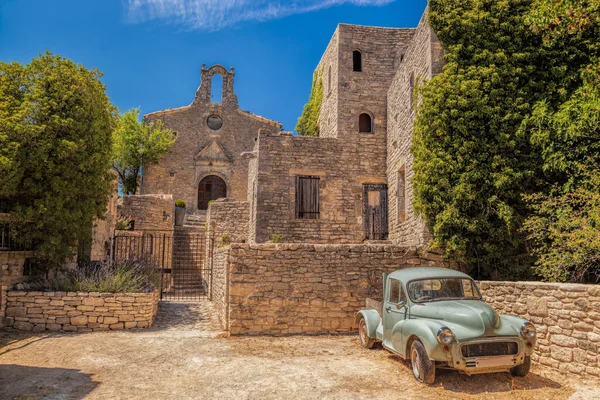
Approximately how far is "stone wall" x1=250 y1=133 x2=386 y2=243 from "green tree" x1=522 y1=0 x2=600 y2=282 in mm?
5914

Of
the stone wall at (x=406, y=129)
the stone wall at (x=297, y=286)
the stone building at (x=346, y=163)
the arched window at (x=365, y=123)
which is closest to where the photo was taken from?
the stone wall at (x=297, y=286)

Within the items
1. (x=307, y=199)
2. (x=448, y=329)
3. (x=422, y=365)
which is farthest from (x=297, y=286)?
(x=307, y=199)

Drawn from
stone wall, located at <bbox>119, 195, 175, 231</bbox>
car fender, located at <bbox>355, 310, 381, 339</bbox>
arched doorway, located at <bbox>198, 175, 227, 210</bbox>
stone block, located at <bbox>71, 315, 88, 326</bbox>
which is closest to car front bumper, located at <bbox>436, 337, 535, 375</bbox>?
car fender, located at <bbox>355, 310, 381, 339</bbox>

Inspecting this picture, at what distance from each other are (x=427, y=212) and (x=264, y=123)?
19.6 meters

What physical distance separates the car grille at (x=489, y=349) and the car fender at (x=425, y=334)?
12.3 inches

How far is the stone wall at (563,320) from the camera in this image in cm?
556

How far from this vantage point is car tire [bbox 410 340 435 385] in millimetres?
5402

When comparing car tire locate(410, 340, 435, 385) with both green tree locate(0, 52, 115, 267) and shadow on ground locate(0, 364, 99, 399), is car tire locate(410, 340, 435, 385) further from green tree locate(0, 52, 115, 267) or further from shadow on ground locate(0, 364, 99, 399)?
green tree locate(0, 52, 115, 267)

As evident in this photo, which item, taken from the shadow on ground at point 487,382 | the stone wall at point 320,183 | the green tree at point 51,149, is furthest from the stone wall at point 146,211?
the shadow on ground at point 487,382

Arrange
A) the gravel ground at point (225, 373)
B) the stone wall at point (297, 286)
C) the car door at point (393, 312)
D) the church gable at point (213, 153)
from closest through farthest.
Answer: the gravel ground at point (225, 373) → the car door at point (393, 312) → the stone wall at point (297, 286) → the church gable at point (213, 153)

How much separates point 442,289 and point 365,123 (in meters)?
9.35

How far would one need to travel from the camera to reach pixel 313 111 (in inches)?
719

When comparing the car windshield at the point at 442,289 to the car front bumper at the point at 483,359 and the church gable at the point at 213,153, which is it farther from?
the church gable at the point at 213,153

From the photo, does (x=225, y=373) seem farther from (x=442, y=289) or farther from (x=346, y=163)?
(x=346, y=163)
